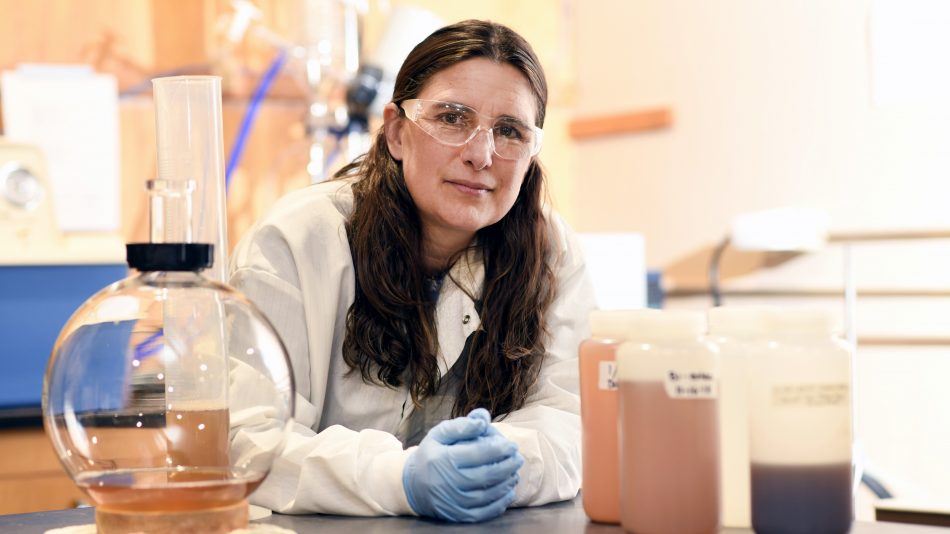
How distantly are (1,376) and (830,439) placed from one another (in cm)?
187

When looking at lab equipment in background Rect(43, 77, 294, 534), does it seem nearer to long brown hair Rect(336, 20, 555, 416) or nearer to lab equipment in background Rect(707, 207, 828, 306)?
long brown hair Rect(336, 20, 555, 416)

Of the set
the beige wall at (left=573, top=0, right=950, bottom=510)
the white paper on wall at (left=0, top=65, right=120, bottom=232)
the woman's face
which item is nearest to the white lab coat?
the woman's face

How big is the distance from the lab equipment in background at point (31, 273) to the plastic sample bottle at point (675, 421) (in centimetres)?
169

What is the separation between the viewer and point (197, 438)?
95 cm

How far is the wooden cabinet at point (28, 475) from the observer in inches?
88.7

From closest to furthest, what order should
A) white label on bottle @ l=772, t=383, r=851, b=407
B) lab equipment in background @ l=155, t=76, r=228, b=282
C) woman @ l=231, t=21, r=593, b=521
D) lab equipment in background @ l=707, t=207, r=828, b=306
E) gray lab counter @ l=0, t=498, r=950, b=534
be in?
white label on bottle @ l=772, t=383, r=851, b=407, gray lab counter @ l=0, t=498, r=950, b=534, lab equipment in background @ l=155, t=76, r=228, b=282, woman @ l=231, t=21, r=593, b=521, lab equipment in background @ l=707, t=207, r=828, b=306

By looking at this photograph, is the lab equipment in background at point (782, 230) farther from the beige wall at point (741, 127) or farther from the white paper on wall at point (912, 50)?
the white paper on wall at point (912, 50)

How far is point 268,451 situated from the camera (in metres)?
0.94

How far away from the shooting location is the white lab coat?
1.14 m

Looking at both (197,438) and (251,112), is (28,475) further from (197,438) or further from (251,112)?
(197,438)

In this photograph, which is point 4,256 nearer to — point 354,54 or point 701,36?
point 354,54

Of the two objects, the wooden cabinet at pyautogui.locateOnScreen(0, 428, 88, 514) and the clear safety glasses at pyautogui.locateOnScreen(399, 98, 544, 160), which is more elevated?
the clear safety glasses at pyautogui.locateOnScreen(399, 98, 544, 160)

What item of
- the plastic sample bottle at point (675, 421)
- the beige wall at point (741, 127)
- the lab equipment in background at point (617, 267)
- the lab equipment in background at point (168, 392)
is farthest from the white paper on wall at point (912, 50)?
the lab equipment in background at point (168, 392)

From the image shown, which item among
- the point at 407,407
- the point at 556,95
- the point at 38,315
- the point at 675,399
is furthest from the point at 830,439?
the point at 556,95
